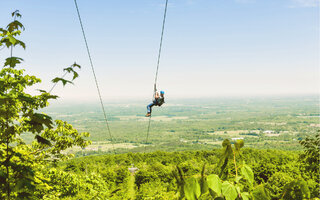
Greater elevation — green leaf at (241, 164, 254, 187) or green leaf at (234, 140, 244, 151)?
green leaf at (234, 140, 244, 151)

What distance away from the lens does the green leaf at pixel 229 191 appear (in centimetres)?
131

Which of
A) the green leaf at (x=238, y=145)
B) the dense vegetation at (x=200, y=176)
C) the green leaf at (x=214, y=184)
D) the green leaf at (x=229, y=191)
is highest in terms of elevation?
the green leaf at (x=238, y=145)

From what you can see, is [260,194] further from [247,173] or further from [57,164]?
[57,164]

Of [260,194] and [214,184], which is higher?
[214,184]

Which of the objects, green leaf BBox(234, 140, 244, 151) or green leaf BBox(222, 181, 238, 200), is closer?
green leaf BBox(222, 181, 238, 200)

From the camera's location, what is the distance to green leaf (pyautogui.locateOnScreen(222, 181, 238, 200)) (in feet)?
4.29

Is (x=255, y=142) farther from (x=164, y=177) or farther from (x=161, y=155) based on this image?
(x=164, y=177)

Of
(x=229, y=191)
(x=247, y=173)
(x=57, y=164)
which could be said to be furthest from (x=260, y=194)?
(x=57, y=164)

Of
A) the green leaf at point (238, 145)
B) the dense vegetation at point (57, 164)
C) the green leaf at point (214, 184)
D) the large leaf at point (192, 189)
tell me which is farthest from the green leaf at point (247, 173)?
the large leaf at point (192, 189)

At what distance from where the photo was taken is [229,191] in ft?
4.35

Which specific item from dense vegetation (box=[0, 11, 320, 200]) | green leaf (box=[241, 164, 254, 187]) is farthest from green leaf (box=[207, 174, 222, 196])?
green leaf (box=[241, 164, 254, 187])

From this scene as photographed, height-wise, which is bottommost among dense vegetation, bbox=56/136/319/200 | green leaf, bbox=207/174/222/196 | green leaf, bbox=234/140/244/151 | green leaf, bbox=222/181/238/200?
dense vegetation, bbox=56/136/319/200

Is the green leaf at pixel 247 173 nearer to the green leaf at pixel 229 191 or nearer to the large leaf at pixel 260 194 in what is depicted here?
the large leaf at pixel 260 194

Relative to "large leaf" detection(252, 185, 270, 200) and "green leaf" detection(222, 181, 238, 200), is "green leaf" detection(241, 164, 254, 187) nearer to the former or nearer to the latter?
"large leaf" detection(252, 185, 270, 200)
